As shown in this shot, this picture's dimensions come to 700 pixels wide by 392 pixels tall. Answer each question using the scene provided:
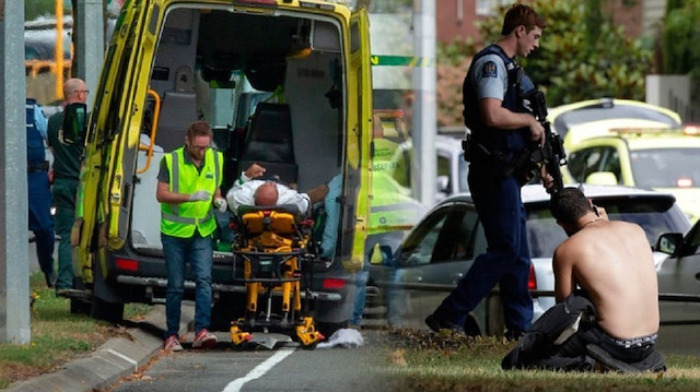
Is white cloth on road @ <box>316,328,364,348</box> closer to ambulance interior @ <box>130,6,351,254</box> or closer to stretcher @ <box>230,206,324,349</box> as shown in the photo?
stretcher @ <box>230,206,324,349</box>

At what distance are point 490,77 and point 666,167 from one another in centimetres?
1041

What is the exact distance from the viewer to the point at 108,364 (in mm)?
12234

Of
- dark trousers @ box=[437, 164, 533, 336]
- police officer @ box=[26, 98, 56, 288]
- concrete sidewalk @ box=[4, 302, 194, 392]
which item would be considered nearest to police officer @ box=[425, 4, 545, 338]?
dark trousers @ box=[437, 164, 533, 336]

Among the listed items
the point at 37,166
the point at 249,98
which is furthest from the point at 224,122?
the point at 37,166

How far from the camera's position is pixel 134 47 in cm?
1371

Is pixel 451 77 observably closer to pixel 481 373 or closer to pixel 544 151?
pixel 544 151

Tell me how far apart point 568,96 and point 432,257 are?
→ 33054 mm

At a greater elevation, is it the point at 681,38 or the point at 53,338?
the point at 681,38

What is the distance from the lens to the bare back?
32.6 ft

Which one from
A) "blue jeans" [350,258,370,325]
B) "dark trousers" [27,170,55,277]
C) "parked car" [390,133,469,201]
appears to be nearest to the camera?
"blue jeans" [350,258,370,325]

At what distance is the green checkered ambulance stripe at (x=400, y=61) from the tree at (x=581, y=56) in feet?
89.0

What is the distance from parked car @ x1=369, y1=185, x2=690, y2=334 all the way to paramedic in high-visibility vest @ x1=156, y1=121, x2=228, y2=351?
1.24 meters

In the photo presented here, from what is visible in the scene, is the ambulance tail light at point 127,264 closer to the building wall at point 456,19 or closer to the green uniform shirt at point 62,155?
the green uniform shirt at point 62,155

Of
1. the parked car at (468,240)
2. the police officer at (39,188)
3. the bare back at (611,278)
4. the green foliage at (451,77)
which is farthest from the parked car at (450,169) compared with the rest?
the green foliage at (451,77)
